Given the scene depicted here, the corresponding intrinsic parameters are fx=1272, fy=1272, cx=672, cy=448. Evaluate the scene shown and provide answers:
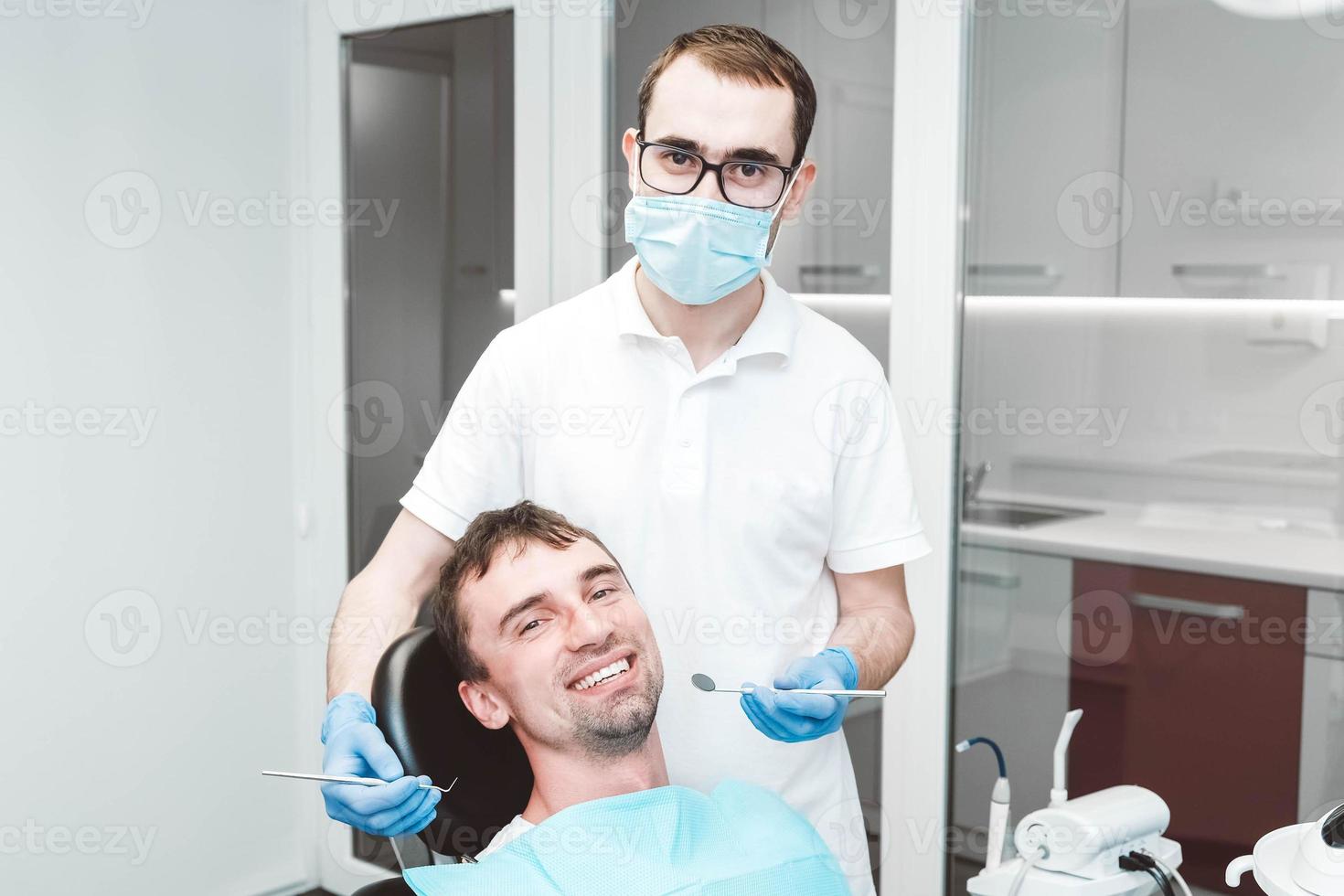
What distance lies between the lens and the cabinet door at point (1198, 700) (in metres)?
1.90

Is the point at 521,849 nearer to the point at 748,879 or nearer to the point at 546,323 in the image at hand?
the point at 748,879

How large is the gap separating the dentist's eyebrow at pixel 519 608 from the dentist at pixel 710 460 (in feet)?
0.47

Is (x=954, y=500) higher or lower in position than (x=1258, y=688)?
higher

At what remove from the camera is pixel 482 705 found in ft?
5.14

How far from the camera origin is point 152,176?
2.69 meters

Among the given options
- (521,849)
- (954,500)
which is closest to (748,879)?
(521,849)

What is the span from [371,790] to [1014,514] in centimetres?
123

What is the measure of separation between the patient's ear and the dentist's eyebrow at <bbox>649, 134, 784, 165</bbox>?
71cm

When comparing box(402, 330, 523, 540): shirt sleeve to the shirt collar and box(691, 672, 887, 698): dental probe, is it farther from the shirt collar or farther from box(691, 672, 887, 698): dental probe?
box(691, 672, 887, 698): dental probe

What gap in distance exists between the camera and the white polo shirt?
1652 mm

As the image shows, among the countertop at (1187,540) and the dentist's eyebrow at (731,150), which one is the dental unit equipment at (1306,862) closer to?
the countertop at (1187,540)

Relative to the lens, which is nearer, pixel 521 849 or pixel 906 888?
pixel 521 849

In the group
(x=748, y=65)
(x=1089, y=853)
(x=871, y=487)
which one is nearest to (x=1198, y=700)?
(x=1089, y=853)

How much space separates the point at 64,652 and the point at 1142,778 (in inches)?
82.1
